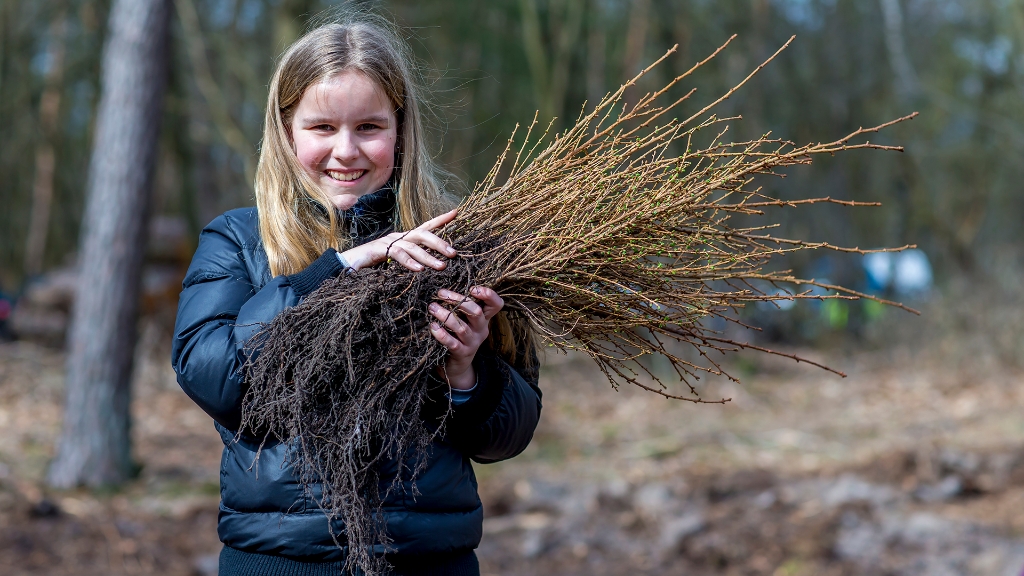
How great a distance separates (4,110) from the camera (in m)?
13.1

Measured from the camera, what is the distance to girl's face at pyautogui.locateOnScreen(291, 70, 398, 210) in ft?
6.42

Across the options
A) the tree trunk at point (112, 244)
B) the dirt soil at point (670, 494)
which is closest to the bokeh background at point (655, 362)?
the dirt soil at point (670, 494)

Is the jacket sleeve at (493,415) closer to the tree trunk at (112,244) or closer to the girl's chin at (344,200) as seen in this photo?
the girl's chin at (344,200)

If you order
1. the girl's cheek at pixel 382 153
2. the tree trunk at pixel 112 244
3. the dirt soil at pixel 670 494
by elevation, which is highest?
the girl's cheek at pixel 382 153

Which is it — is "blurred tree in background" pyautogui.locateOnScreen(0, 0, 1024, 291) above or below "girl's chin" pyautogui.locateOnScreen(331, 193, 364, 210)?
below

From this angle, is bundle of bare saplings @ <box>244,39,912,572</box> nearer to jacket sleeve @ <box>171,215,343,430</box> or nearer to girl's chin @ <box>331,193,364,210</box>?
jacket sleeve @ <box>171,215,343,430</box>

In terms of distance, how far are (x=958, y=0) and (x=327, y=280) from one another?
1718 cm

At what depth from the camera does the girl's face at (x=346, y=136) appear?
1.96 metres

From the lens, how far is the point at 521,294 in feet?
6.22

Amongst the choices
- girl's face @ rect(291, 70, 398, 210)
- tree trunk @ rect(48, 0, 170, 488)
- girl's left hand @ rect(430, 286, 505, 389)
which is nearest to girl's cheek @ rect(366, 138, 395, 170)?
girl's face @ rect(291, 70, 398, 210)

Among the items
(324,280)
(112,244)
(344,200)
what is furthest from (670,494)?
(324,280)

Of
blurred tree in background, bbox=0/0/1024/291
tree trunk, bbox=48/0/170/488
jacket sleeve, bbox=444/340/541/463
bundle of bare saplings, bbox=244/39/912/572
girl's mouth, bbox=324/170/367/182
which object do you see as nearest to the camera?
bundle of bare saplings, bbox=244/39/912/572

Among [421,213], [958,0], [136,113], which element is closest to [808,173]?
[958,0]

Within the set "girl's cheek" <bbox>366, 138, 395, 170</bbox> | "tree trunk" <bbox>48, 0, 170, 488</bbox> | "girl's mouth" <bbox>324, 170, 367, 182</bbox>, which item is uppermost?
"girl's cheek" <bbox>366, 138, 395, 170</bbox>
